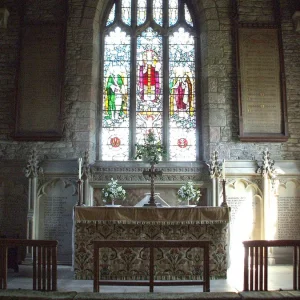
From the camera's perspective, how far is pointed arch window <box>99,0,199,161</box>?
31.4ft

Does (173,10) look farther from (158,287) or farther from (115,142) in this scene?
(158,287)

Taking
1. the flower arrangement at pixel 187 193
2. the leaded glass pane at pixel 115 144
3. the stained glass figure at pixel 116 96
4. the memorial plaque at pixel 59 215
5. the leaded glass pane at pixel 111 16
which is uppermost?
the leaded glass pane at pixel 111 16

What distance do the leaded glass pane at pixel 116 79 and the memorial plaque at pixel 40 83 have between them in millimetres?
1044

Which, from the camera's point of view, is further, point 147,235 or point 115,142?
point 115,142

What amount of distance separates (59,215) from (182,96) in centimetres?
355

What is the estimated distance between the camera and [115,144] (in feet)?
31.3

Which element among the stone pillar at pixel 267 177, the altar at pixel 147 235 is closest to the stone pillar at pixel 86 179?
the altar at pixel 147 235

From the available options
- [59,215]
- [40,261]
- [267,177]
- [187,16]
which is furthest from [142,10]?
[40,261]

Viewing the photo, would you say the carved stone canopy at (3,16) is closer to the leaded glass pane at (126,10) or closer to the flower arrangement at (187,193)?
the leaded glass pane at (126,10)

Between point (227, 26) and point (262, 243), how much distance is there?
18.0 feet

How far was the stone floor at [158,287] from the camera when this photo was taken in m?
6.03

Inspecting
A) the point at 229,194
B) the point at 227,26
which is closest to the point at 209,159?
the point at 229,194

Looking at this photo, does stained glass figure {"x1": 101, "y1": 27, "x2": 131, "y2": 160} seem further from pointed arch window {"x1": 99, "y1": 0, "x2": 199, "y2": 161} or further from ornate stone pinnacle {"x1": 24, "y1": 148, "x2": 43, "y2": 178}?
ornate stone pinnacle {"x1": 24, "y1": 148, "x2": 43, "y2": 178}

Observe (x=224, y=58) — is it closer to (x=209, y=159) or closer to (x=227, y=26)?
(x=227, y=26)
